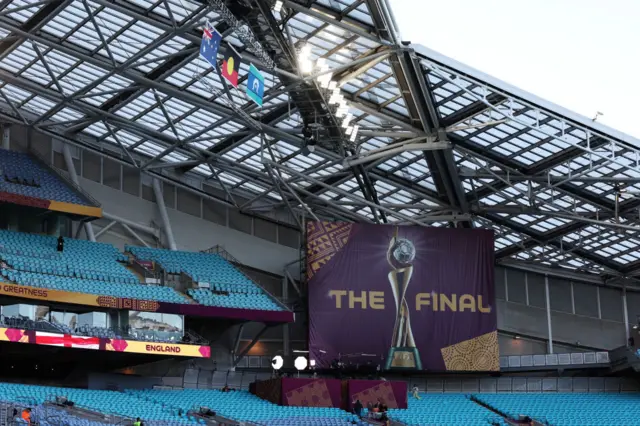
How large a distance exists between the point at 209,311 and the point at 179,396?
4109 mm

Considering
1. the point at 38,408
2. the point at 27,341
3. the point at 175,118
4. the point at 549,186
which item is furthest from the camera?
the point at 175,118

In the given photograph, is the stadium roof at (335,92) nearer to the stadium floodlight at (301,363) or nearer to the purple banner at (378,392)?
the stadium floodlight at (301,363)

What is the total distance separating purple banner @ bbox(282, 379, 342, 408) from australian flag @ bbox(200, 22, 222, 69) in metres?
A: 17.4

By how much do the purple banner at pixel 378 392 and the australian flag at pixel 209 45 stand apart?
18.7m

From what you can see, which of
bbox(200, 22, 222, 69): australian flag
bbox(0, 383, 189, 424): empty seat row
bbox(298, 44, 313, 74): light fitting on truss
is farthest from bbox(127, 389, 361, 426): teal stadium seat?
bbox(200, 22, 222, 69): australian flag

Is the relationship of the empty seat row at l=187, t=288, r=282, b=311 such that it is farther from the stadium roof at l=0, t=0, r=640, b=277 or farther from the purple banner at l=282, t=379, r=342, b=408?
the stadium roof at l=0, t=0, r=640, b=277

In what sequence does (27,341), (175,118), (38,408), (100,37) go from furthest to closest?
1. (175,118)
2. (100,37)
3. (27,341)
4. (38,408)

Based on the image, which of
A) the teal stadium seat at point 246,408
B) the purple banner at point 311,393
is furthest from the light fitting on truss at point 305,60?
the purple banner at point 311,393

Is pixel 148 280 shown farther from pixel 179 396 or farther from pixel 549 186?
pixel 549 186

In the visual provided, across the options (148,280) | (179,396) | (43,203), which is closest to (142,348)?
(179,396)

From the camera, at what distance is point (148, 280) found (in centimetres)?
4925

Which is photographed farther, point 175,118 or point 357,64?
point 175,118

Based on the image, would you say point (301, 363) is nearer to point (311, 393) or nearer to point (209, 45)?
point (311, 393)

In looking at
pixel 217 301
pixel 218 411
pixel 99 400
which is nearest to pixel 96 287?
pixel 217 301
